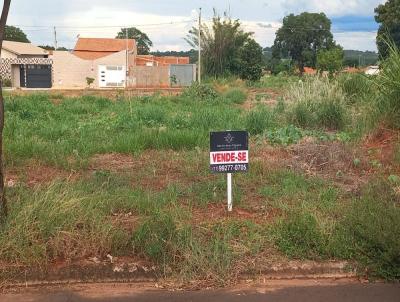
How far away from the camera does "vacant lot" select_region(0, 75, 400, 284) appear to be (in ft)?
14.0

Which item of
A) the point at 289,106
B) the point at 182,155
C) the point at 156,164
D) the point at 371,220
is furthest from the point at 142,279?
the point at 289,106

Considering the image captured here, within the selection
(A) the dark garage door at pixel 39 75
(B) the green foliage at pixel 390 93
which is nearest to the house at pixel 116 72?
(A) the dark garage door at pixel 39 75

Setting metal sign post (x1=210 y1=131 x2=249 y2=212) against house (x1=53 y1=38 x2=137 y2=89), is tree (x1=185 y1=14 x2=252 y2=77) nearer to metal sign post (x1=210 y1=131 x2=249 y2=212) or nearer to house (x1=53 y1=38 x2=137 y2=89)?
house (x1=53 y1=38 x2=137 y2=89)

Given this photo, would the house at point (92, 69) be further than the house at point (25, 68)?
Yes

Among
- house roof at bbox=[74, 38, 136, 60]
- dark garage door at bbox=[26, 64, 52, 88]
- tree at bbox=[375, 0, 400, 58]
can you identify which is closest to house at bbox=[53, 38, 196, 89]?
dark garage door at bbox=[26, 64, 52, 88]

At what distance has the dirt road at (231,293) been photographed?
3895 millimetres

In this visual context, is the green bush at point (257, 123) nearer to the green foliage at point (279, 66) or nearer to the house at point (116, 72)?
the house at point (116, 72)

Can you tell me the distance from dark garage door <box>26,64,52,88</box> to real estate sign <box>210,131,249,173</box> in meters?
50.5

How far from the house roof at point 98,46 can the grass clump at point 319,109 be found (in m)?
49.0

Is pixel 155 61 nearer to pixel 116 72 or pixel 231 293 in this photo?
pixel 116 72

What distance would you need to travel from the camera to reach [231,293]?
3977 mm

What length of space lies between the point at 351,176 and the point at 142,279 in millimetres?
3523

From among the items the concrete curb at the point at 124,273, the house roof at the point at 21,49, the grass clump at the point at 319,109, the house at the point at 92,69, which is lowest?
the concrete curb at the point at 124,273

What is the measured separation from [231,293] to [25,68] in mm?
52243
